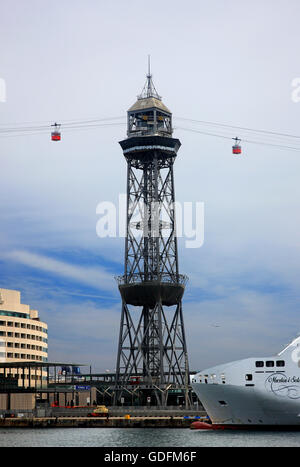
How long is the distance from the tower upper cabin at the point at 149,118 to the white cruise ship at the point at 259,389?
241 feet

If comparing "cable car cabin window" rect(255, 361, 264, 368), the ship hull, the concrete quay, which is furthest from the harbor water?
the concrete quay

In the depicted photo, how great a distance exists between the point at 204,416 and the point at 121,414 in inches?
654

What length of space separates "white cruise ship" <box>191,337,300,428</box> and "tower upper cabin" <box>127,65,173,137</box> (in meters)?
73.4

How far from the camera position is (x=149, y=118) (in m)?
157

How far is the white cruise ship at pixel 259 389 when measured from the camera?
87938 millimetres

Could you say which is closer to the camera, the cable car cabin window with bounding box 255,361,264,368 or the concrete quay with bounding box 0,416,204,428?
the cable car cabin window with bounding box 255,361,264,368

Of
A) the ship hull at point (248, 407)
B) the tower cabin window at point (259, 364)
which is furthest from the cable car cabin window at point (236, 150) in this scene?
the ship hull at point (248, 407)

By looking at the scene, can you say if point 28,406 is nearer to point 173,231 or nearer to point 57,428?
point 57,428

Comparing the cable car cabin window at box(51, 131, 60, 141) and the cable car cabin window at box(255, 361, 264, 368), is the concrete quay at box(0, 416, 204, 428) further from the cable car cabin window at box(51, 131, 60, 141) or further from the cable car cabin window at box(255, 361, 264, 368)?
the cable car cabin window at box(51, 131, 60, 141)

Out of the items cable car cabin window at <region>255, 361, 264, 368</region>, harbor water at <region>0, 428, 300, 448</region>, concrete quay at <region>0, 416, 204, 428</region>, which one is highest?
cable car cabin window at <region>255, 361, 264, 368</region>

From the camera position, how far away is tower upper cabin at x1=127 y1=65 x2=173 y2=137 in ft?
507

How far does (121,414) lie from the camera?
130 meters

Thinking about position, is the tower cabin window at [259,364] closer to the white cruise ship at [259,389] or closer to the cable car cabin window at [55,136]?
the white cruise ship at [259,389]

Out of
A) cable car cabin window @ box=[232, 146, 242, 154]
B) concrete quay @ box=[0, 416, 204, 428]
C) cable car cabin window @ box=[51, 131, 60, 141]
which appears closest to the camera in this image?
cable car cabin window @ box=[51, 131, 60, 141]
